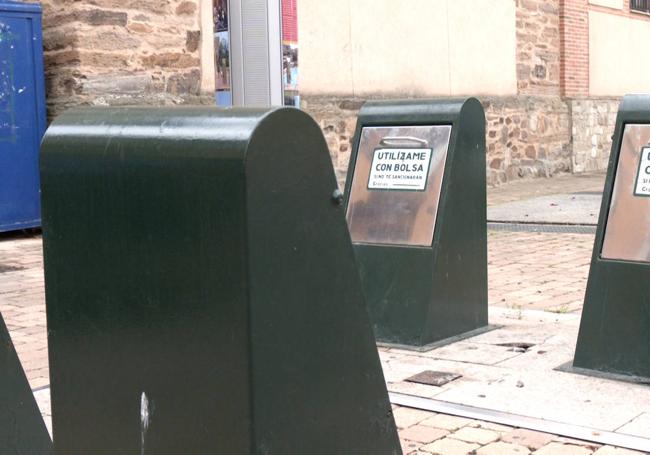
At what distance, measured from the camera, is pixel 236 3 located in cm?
903

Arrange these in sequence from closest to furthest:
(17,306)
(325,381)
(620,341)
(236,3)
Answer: (325,381) < (620,341) < (17,306) < (236,3)

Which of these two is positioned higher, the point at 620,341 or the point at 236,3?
the point at 236,3

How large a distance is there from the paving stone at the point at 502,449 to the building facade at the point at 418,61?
633cm

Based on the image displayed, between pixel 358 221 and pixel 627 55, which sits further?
pixel 627 55

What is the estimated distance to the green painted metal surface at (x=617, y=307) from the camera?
4.35 meters

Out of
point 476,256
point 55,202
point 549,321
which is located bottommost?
point 549,321

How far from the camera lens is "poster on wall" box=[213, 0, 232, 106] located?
9562mm

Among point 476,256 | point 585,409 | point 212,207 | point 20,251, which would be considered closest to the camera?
point 212,207

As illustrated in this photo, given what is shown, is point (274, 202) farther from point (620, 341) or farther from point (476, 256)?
point (476, 256)

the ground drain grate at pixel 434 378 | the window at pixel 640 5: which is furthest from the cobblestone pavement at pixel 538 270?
the window at pixel 640 5

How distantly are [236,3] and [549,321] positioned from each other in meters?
4.67

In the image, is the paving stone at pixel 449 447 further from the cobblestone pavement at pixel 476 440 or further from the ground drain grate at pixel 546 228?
the ground drain grate at pixel 546 228

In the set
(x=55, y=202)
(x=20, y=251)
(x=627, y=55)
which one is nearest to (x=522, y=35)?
(x=627, y=55)

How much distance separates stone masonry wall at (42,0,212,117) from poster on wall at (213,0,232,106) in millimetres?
294
